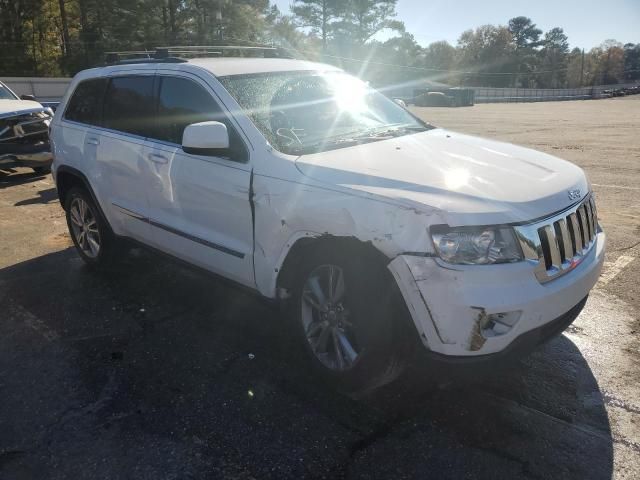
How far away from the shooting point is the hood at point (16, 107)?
32.7 ft

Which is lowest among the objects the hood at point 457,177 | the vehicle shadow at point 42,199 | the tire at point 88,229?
the vehicle shadow at point 42,199

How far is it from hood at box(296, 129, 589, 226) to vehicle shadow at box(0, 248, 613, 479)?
3.62 feet

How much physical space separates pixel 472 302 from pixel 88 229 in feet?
13.3

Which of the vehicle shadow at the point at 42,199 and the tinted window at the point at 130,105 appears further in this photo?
the vehicle shadow at the point at 42,199

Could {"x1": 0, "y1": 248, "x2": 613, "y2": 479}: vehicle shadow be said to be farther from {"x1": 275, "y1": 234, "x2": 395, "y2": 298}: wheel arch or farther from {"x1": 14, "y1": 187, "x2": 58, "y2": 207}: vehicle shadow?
{"x1": 14, "y1": 187, "x2": 58, "y2": 207}: vehicle shadow

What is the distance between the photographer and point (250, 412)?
9.75ft

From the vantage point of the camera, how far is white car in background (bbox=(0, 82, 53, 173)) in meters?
9.77

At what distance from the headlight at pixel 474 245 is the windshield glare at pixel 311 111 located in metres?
1.13

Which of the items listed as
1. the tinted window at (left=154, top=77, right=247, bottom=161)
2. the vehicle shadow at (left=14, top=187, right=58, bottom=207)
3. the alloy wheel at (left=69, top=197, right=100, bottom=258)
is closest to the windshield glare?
the tinted window at (left=154, top=77, right=247, bottom=161)

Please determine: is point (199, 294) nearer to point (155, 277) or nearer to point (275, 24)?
point (155, 277)

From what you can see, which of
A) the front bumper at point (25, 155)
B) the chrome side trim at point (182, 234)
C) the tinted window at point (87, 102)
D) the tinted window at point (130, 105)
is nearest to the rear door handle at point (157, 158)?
the tinted window at point (130, 105)

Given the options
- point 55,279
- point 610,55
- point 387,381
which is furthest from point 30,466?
point 610,55

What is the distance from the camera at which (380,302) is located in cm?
271

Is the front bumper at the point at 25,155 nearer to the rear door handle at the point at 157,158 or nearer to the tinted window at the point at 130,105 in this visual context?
the tinted window at the point at 130,105
